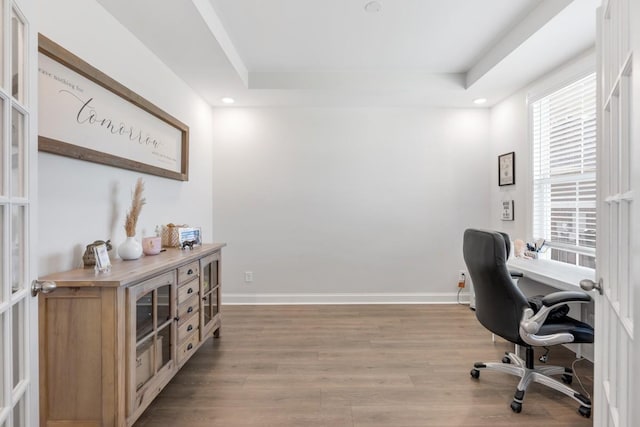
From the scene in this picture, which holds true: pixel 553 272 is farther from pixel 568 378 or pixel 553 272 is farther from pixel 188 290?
pixel 188 290

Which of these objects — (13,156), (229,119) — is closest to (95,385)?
(13,156)

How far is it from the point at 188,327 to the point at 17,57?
5.81 ft

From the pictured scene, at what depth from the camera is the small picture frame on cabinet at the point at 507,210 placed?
11.5 ft

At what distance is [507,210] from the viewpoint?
357cm

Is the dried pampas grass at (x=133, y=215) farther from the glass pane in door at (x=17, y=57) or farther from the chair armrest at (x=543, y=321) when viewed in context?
the chair armrest at (x=543, y=321)

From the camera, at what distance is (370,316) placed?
138 inches

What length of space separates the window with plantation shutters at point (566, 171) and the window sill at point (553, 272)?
13cm

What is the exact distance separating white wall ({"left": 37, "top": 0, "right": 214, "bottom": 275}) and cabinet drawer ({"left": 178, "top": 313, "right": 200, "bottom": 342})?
713 millimetres

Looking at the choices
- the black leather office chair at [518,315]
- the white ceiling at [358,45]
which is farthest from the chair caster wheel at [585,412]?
the white ceiling at [358,45]

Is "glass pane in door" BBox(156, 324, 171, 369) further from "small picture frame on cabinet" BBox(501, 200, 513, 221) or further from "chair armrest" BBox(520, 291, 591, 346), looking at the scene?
"small picture frame on cabinet" BBox(501, 200, 513, 221)

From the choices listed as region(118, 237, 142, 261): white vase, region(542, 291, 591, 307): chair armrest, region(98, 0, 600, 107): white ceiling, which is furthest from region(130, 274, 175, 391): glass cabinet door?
region(542, 291, 591, 307): chair armrest

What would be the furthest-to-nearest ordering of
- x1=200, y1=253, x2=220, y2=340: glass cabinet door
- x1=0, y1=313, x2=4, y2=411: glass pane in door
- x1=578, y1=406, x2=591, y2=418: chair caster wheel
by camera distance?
1. x1=200, y1=253, x2=220, y2=340: glass cabinet door
2. x1=578, y1=406, x2=591, y2=418: chair caster wheel
3. x1=0, y1=313, x2=4, y2=411: glass pane in door

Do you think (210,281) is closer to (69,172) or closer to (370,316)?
(69,172)

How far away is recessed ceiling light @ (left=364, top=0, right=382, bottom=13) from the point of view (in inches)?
90.4
